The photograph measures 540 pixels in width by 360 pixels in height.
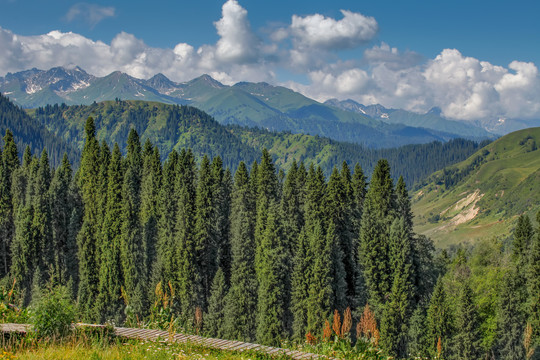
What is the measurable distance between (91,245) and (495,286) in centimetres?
5629

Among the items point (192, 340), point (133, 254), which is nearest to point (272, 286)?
point (133, 254)

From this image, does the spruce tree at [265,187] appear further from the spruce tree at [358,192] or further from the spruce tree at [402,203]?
the spruce tree at [402,203]

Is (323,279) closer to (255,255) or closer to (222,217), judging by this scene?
(255,255)

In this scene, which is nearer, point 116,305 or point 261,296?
point 261,296

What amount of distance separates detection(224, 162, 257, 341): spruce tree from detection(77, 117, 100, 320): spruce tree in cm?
1835

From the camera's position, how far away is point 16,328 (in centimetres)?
1364

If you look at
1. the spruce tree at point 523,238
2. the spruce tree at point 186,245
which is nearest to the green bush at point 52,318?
the spruce tree at point 186,245

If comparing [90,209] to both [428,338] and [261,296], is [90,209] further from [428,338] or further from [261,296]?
[428,338]

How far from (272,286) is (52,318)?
3893 centimetres

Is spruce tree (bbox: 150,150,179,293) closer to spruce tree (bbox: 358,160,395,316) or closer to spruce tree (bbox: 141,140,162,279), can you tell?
spruce tree (bbox: 141,140,162,279)

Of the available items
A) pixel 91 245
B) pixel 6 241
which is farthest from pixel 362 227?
pixel 6 241

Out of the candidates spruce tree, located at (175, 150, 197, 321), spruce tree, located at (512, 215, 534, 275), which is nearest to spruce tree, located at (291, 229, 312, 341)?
spruce tree, located at (175, 150, 197, 321)

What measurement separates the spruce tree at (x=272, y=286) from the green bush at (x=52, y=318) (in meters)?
36.9

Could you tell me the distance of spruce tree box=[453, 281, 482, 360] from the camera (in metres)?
46.5
